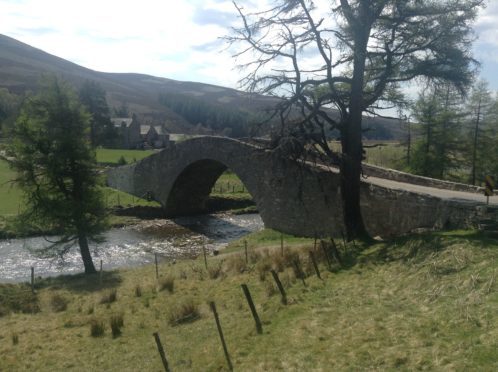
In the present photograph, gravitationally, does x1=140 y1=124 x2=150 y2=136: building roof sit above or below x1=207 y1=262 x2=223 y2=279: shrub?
above

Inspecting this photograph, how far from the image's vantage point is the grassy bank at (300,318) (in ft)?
26.4

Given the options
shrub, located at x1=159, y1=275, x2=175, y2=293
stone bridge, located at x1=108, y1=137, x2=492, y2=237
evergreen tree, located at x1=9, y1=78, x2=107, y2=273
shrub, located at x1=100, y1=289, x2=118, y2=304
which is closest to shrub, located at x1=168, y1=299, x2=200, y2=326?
shrub, located at x1=159, y1=275, x2=175, y2=293

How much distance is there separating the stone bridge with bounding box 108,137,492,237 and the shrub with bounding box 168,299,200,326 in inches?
242

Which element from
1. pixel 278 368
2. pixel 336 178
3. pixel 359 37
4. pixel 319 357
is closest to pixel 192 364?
→ pixel 278 368

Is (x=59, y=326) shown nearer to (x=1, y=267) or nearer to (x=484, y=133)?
(x=1, y=267)

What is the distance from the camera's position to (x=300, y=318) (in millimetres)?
10430

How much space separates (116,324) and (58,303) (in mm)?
5115

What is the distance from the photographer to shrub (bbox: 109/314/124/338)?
12.7 metres

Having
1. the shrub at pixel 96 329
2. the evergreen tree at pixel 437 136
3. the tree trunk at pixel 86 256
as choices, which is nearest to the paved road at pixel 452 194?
the shrub at pixel 96 329

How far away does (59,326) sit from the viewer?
14219 millimetres

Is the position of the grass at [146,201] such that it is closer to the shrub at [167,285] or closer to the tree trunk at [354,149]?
the shrub at [167,285]

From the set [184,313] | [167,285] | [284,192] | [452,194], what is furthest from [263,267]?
[284,192]

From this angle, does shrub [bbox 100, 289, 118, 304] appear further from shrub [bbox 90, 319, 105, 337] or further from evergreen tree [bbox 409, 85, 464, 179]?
evergreen tree [bbox 409, 85, 464, 179]

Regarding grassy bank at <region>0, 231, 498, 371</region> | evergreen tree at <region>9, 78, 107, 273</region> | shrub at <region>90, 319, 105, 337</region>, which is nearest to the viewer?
grassy bank at <region>0, 231, 498, 371</region>
